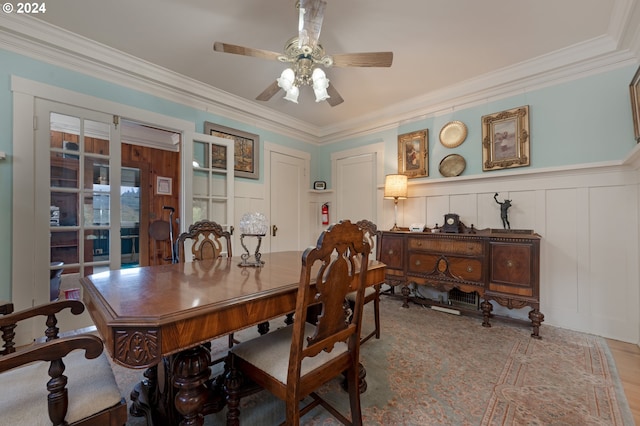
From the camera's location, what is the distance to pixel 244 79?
316 centimetres

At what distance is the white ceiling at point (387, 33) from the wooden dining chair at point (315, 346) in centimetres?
193

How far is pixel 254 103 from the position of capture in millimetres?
3816

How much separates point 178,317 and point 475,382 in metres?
1.93

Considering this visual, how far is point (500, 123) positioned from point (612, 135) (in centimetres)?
93

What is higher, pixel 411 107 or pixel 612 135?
pixel 411 107

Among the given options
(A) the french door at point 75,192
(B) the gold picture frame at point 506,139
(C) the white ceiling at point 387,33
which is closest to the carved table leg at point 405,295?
(B) the gold picture frame at point 506,139

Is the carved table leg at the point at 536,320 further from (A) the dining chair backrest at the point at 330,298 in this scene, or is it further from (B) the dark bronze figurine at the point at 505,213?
(A) the dining chair backrest at the point at 330,298

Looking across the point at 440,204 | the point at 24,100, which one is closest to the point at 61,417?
the point at 24,100

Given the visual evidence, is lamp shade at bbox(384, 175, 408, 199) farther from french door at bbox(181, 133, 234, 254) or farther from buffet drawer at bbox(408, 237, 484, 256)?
french door at bbox(181, 133, 234, 254)

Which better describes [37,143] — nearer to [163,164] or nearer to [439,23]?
[163,164]

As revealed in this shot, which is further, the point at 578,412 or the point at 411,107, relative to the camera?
the point at 411,107

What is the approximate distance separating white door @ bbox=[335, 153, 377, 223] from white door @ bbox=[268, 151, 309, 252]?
643 mm

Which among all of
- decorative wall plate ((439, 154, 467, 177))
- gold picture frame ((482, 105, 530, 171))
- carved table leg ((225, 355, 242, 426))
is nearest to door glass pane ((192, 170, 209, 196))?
carved table leg ((225, 355, 242, 426))

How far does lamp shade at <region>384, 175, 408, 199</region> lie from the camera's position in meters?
3.58
